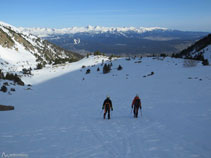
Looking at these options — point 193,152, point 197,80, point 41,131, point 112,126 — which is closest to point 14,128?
point 41,131

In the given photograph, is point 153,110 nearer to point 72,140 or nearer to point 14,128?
point 72,140

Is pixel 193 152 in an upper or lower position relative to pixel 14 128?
upper

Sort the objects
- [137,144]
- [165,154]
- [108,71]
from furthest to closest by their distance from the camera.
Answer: [108,71]
[137,144]
[165,154]

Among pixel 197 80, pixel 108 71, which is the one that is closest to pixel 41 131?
pixel 197 80

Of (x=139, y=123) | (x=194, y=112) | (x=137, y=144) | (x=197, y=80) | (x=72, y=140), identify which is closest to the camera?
(x=137, y=144)

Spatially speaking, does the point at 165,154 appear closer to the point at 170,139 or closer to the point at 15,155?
the point at 170,139

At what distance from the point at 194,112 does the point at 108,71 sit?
26.3 metres

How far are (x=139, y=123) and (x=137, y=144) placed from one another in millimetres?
3121

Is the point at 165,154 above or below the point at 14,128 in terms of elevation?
above

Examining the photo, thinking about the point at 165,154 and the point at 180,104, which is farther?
the point at 180,104

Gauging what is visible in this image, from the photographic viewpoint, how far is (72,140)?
8242 millimetres

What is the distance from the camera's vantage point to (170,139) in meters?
7.79

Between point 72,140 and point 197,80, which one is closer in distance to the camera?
point 72,140

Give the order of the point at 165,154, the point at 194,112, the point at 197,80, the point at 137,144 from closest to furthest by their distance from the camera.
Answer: the point at 165,154, the point at 137,144, the point at 194,112, the point at 197,80
